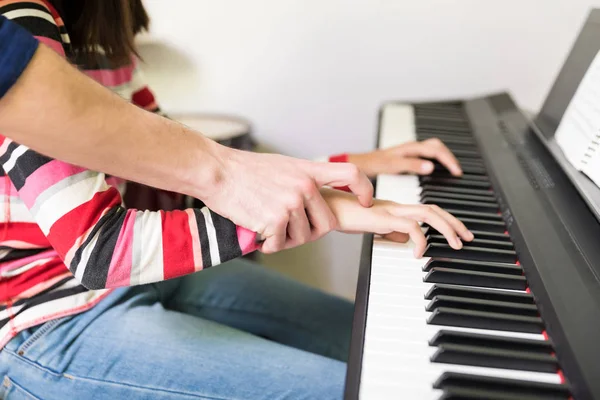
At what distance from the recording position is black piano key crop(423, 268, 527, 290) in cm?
74

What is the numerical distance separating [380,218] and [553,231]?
0.82 feet

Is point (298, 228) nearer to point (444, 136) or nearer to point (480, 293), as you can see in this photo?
point (480, 293)

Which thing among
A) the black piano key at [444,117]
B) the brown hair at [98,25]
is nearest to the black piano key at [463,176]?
the black piano key at [444,117]

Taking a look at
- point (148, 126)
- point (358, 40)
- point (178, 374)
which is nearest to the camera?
point (148, 126)

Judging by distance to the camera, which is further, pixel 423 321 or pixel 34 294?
pixel 34 294

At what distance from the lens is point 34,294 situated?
2.73ft

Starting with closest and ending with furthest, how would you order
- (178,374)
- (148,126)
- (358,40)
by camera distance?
1. (148,126)
2. (178,374)
3. (358,40)

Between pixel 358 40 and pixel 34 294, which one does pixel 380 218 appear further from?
pixel 358 40

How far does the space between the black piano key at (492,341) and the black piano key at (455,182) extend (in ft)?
1.40

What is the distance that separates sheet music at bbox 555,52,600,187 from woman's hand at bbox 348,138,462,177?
0.19 metres

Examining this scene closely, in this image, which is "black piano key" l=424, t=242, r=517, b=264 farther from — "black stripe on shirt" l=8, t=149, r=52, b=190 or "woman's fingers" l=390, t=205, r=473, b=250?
"black stripe on shirt" l=8, t=149, r=52, b=190

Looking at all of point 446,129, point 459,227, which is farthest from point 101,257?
point 446,129

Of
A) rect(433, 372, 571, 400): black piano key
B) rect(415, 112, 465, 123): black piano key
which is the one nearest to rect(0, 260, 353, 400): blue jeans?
rect(433, 372, 571, 400): black piano key

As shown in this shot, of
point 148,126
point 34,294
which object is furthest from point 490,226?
point 34,294
